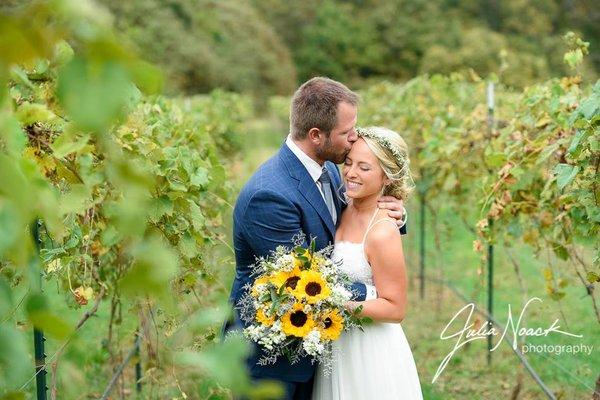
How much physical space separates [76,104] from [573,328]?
5.97 meters

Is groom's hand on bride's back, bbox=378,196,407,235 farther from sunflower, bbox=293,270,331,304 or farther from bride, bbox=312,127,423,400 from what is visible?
sunflower, bbox=293,270,331,304

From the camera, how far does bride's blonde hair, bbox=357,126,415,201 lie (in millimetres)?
3061

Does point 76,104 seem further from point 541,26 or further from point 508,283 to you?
point 541,26

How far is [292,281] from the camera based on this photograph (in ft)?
8.75

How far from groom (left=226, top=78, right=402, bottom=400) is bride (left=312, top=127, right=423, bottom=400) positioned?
0.07 metres

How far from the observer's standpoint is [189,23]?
31141 mm

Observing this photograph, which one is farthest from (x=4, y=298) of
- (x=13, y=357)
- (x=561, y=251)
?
(x=561, y=251)

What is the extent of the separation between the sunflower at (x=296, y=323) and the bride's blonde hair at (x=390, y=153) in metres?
0.74

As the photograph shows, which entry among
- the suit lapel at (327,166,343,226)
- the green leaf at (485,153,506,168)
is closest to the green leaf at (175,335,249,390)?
the suit lapel at (327,166,343,226)

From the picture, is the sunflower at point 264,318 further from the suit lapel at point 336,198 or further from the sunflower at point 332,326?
the suit lapel at point 336,198

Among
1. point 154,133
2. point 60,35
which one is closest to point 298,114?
point 154,133

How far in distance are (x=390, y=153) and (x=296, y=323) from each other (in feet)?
2.72

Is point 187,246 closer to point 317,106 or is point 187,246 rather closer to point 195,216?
point 195,216

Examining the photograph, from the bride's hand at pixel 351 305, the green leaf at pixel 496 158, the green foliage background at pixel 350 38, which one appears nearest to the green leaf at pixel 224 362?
the bride's hand at pixel 351 305
